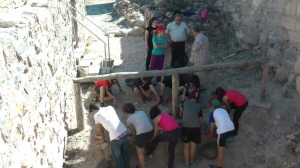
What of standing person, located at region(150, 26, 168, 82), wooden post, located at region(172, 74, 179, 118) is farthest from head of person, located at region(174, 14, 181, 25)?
wooden post, located at region(172, 74, 179, 118)

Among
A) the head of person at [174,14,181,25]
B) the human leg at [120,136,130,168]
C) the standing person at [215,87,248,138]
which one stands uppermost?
the head of person at [174,14,181,25]

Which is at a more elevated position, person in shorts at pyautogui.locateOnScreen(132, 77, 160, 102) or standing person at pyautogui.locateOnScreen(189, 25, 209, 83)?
standing person at pyautogui.locateOnScreen(189, 25, 209, 83)

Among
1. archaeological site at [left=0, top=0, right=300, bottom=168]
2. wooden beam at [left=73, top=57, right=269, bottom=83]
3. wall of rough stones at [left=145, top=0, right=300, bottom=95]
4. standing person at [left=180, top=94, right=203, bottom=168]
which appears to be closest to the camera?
archaeological site at [left=0, top=0, right=300, bottom=168]

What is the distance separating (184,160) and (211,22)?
14.7ft

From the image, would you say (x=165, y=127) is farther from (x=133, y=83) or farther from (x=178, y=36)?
(x=178, y=36)

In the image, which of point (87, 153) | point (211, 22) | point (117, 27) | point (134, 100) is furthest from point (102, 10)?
point (87, 153)

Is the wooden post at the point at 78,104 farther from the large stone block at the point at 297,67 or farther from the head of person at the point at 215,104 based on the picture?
the large stone block at the point at 297,67

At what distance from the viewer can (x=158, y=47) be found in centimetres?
741

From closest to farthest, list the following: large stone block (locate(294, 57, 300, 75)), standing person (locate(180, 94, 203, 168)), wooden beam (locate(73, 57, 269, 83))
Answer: standing person (locate(180, 94, 203, 168)) → wooden beam (locate(73, 57, 269, 83)) → large stone block (locate(294, 57, 300, 75))

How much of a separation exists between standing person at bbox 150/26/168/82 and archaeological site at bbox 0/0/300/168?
0.40 metres

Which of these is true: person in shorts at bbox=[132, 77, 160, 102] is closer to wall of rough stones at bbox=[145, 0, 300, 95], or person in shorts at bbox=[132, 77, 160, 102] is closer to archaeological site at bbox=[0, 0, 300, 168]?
archaeological site at bbox=[0, 0, 300, 168]

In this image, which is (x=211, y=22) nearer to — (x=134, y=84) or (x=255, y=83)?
(x=255, y=83)

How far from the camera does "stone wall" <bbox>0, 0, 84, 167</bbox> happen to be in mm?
3084

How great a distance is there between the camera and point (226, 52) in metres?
8.80
